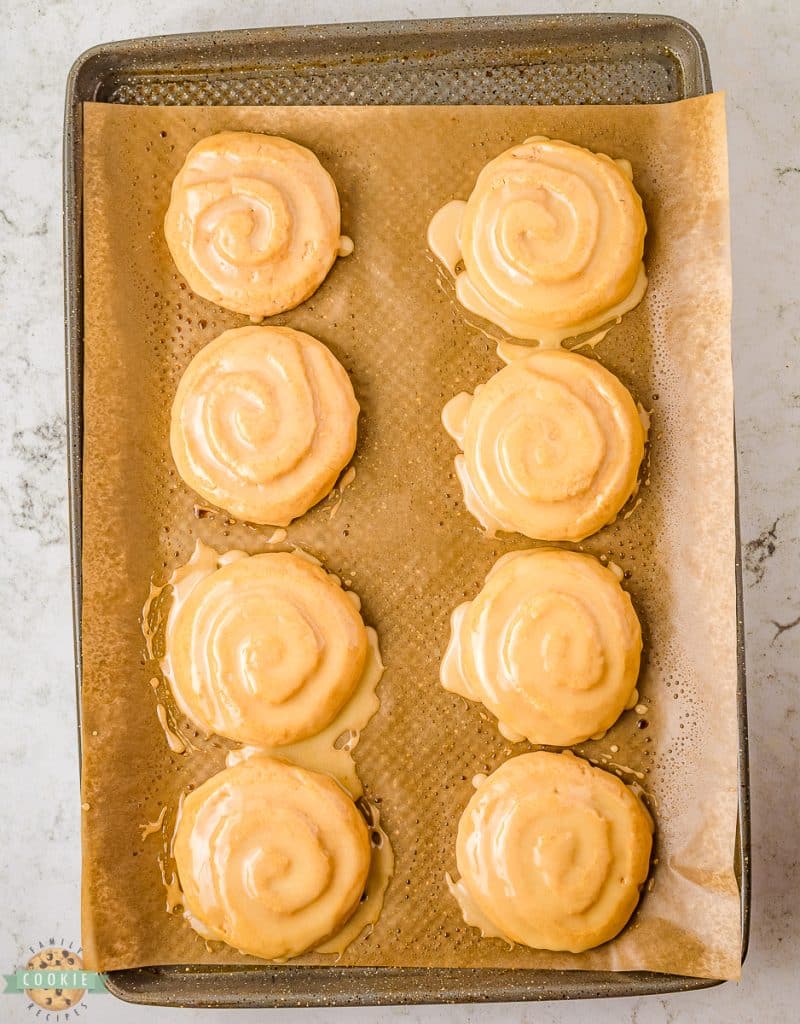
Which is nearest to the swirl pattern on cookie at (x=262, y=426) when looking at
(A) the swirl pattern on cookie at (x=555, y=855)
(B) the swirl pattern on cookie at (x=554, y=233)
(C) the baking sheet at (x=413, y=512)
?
(C) the baking sheet at (x=413, y=512)

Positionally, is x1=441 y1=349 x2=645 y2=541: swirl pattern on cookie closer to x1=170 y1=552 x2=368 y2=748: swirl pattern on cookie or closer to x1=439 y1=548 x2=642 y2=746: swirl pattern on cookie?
x1=439 y1=548 x2=642 y2=746: swirl pattern on cookie

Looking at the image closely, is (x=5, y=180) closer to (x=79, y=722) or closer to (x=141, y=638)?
(x=141, y=638)

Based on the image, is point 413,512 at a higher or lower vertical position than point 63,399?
A: lower

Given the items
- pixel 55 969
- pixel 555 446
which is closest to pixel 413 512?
pixel 555 446

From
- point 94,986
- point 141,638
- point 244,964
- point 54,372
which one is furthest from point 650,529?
point 94,986

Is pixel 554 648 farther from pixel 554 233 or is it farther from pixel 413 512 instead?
pixel 554 233

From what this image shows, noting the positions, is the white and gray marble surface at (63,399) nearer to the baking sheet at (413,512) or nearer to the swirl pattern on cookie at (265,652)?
the baking sheet at (413,512)

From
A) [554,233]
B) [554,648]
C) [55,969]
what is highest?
[554,233]
